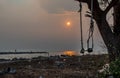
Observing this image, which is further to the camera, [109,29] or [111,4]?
[109,29]

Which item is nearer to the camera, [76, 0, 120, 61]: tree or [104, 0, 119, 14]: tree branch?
[104, 0, 119, 14]: tree branch

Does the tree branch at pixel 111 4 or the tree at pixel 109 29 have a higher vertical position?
the tree branch at pixel 111 4

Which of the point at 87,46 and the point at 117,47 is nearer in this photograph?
the point at 87,46

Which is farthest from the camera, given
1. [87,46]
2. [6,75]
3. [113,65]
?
[6,75]

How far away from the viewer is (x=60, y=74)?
70.9 feet

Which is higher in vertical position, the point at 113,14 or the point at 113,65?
the point at 113,14

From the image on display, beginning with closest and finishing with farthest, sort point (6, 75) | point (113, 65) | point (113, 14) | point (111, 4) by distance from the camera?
point (113, 65), point (111, 4), point (113, 14), point (6, 75)

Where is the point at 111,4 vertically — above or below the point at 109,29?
above

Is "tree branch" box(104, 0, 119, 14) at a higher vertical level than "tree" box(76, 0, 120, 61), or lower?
higher

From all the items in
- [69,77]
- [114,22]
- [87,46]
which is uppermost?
[114,22]

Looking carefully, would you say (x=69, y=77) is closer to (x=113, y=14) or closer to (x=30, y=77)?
(x=30, y=77)

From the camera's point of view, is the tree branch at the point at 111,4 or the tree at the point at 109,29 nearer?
the tree branch at the point at 111,4

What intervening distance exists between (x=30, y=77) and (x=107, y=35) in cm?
473

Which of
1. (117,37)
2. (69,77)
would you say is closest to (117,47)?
(117,37)
